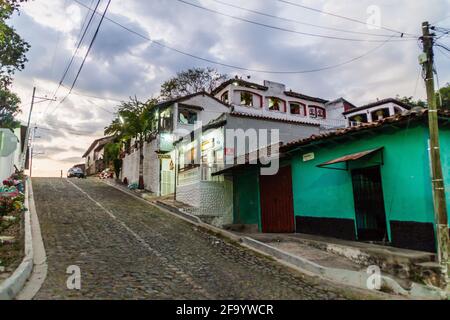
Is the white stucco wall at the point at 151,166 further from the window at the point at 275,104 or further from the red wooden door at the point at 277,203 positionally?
the window at the point at 275,104

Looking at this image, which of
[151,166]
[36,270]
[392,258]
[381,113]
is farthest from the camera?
[381,113]

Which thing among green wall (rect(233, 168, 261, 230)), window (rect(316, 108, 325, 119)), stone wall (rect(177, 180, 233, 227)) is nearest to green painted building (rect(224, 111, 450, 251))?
green wall (rect(233, 168, 261, 230))

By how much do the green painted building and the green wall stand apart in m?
1.36

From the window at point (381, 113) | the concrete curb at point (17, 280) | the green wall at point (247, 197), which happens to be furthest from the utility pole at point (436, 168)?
the window at point (381, 113)

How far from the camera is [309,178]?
1050cm

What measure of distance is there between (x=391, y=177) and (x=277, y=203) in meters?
5.39

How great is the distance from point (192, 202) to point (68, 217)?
632 cm

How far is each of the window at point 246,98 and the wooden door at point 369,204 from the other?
2082cm

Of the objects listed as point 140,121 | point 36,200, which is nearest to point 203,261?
point 36,200

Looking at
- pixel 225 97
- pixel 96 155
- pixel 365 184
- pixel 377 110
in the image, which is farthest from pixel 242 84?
pixel 96 155

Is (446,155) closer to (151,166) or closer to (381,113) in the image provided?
(151,166)

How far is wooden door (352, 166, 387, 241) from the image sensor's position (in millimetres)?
8266

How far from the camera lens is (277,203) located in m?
12.4

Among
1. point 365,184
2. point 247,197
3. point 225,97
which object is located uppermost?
point 225,97
